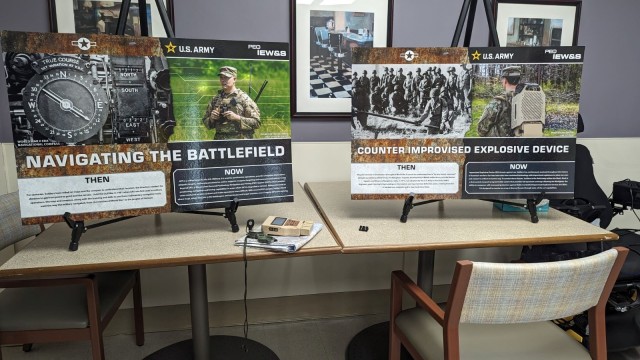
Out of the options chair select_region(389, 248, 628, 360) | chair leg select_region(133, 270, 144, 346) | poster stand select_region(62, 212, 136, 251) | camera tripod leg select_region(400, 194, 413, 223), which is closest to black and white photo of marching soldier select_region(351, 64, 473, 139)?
camera tripod leg select_region(400, 194, 413, 223)

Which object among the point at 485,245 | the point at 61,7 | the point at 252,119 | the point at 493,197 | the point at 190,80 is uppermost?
the point at 61,7

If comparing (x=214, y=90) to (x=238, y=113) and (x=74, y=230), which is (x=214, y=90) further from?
(x=74, y=230)

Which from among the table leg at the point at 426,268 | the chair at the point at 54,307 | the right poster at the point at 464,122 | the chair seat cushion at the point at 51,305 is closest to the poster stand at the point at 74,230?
the chair at the point at 54,307

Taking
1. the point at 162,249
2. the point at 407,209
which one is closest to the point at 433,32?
the point at 407,209

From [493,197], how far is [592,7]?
1.60 metres

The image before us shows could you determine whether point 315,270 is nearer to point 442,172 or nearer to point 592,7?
point 442,172

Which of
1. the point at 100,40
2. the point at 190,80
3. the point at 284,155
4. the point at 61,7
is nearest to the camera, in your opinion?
the point at 100,40

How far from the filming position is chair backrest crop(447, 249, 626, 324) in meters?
1.12

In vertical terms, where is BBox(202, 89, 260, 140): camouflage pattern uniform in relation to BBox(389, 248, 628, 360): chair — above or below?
above

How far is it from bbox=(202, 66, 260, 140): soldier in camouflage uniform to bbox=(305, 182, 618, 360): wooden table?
488 millimetres

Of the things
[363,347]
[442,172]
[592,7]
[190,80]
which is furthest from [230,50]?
[592,7]

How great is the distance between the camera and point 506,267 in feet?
3.65

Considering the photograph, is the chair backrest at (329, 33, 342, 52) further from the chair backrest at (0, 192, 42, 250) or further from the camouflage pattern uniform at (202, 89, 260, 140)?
the chair backrest at (0, 192, 42, 250)

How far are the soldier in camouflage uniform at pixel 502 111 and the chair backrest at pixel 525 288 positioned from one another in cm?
66
